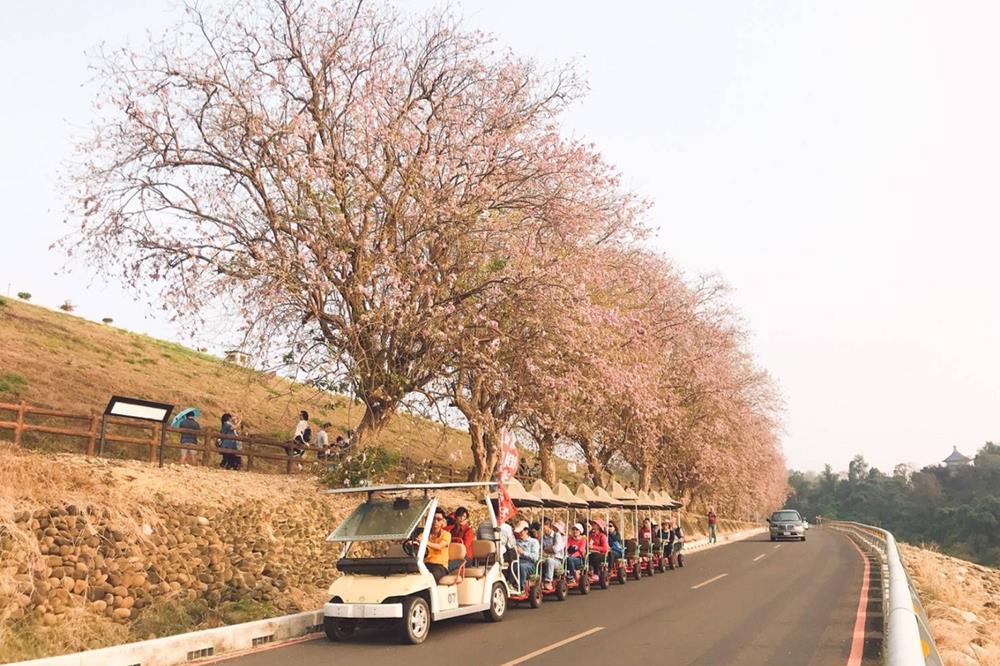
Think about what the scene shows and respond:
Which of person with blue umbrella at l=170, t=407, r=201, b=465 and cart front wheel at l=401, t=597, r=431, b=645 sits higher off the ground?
person with blue umbrella at l=170, t=407, r=201, b=465

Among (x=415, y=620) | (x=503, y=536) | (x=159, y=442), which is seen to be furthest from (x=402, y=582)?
(x=159, y=442)

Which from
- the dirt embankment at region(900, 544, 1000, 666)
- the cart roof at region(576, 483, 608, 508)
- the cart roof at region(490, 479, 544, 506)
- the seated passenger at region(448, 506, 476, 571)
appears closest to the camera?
the dirt embankment at region(900, 544, 1000, 666)

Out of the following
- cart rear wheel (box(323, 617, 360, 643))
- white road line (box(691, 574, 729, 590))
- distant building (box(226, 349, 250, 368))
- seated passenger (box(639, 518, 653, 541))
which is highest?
distant building (box(226, 349, 250, 368))

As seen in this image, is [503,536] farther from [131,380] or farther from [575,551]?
[131,380]

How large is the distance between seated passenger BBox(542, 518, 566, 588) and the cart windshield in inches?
213

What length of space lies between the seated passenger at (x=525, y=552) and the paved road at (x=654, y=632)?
70 cm

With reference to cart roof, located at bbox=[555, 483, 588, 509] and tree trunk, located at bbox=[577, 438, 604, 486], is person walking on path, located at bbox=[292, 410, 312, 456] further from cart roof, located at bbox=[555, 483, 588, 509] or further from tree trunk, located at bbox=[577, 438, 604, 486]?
tree trunk, located at bbox=[577, 438, 604, 486]

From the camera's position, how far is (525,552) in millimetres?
16594

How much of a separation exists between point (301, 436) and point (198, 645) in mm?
11877

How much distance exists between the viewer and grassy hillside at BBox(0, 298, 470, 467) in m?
27.0

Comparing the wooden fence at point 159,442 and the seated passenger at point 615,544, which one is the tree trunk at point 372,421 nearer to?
the wooden fence at point 159,442

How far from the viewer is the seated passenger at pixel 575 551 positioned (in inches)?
758

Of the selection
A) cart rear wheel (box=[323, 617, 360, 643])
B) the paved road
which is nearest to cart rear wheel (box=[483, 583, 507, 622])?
the paved road

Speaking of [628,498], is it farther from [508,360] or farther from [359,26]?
[359,26]
